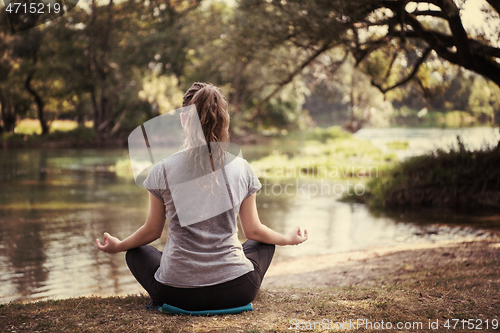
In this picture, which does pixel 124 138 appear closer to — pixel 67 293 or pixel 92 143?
pixel 92 143

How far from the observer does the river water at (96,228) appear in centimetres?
541

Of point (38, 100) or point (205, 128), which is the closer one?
point (205, 128)

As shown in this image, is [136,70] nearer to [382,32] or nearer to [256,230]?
[382,32]

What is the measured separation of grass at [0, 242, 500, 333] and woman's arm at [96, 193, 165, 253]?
444 mm

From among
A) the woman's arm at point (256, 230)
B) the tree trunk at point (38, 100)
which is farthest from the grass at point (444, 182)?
the tree trunk at point (38, 100)

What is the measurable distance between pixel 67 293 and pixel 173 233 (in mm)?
2792

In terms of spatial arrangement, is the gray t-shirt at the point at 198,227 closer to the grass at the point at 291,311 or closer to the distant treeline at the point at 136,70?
the grass at the point at 291,311

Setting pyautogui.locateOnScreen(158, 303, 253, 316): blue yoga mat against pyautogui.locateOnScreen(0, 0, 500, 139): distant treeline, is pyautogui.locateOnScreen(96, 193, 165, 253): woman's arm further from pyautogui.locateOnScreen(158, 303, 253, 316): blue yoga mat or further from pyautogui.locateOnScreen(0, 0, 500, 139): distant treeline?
pyautogui.locateOnScreen(0, 0, 500, 139): distant treeline

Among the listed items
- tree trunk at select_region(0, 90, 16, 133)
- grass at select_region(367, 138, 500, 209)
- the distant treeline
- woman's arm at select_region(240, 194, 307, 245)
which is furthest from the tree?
tree trunk at select_region(0, 90, 16, 133)

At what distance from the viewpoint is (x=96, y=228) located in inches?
333

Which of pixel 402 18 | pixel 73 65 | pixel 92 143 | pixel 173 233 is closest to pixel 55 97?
pixel 73 65

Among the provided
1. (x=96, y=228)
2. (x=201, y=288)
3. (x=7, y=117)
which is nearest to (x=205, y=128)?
(x=201, y=288)

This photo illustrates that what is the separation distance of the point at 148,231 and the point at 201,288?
0.48 m

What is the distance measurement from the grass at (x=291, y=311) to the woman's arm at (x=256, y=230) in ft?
1.55
